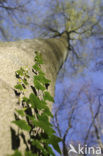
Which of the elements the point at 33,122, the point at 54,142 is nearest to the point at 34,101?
the point at 33,122

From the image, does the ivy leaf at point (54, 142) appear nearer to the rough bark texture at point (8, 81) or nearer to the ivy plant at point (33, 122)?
the ivy plant at point (33, 122)

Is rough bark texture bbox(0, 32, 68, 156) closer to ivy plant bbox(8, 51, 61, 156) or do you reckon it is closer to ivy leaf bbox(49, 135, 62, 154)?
ivy plant bbox(8, 51, 61, 156)

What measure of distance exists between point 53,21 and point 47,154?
6.27 m

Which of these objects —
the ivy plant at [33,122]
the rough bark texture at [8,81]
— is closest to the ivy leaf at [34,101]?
the ivy plant at [33,122]

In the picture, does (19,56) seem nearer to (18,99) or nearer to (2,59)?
(2,59)

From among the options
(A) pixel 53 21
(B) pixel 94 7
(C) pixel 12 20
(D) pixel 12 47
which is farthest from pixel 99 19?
(D) pixel 12 47

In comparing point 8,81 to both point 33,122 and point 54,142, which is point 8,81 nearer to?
point 33,122

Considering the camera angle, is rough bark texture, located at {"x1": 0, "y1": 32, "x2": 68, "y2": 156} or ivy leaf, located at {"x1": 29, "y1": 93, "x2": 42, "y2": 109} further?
ivy leaf, located at {"x1": 29, "y1": 93, "x2": 42, "y2": 109}

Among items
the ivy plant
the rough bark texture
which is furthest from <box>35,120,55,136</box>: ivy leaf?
the rough bark texture

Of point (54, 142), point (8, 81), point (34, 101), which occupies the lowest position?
point (54, 142)

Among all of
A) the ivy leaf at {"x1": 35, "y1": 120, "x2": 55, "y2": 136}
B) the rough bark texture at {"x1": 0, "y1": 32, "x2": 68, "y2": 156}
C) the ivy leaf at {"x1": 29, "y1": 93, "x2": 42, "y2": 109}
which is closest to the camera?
the rough bark texture at {"x1": 0, "y1": 32, "x2": 68, "y2": 156}

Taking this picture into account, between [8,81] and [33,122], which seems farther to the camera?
[8,81]

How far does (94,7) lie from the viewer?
581 centimetres

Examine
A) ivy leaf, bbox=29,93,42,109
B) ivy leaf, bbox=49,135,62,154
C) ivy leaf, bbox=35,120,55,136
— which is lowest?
ivy leaf, bbox=49,135,62,154
